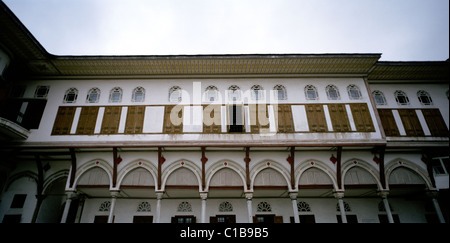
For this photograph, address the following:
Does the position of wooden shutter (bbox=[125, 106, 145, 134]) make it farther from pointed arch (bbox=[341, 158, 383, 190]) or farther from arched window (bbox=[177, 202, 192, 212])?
pointed arch (bbox=[341, 158, 383, 190])

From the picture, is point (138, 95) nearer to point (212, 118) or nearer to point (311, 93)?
point (212, 118)

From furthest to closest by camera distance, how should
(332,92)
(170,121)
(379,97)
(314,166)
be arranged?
(379,97)
(332,92)
(170,121)
(314,166)

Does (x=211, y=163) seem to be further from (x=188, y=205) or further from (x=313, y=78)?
(x=313, y=78)

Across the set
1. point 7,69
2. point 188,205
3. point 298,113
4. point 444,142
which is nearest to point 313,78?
point 298,113

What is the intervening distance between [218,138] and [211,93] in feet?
8.08

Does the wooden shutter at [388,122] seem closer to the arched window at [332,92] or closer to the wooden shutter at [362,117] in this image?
the wooden shutter at [362,117]

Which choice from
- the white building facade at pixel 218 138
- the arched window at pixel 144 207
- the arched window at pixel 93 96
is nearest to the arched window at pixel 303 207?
the white building facade at pixel 218 138

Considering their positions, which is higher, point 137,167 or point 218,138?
point 218,138

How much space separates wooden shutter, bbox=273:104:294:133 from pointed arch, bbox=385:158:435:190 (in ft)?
16.0

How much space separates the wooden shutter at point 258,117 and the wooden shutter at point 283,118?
48 centimetres

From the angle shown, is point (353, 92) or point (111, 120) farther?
point (353, 92)

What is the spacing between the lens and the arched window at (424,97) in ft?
39.9

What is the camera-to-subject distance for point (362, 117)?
1105cm

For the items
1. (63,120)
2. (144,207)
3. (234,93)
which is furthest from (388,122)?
(63,120)
